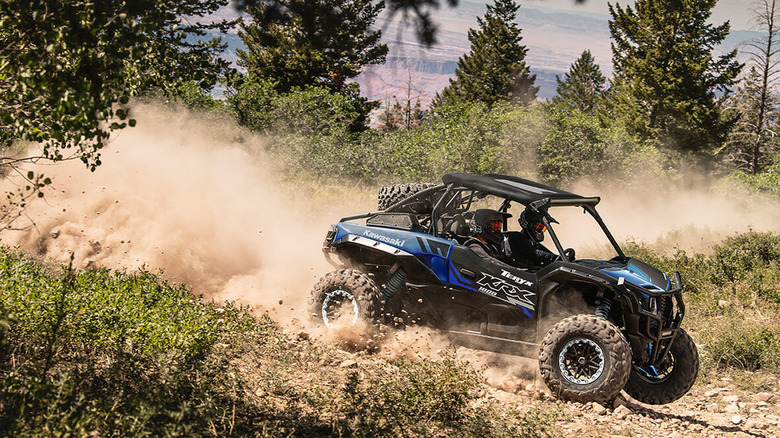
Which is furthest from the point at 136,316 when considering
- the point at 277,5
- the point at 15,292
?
the point at 277,5

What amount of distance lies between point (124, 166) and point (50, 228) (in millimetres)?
2276

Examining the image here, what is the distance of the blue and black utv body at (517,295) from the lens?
22.0ft

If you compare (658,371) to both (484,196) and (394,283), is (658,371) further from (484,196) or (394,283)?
(394,283)

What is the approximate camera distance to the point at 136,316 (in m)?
6.46

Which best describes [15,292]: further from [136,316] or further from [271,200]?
[271,200]

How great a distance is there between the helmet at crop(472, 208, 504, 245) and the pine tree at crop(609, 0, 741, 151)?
2.53 metres

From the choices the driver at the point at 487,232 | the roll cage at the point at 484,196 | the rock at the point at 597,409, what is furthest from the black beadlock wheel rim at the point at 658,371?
the driver at the point at 487,232

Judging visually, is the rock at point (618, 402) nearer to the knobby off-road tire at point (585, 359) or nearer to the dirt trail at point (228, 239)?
the dirt trail at point (228, 239)

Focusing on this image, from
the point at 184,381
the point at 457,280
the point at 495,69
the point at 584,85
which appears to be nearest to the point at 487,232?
the point at 457,280

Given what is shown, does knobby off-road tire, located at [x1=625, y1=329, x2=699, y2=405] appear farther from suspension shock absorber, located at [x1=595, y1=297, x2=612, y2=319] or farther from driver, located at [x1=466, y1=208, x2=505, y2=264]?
driver, located at [x1=466, y1=208, x2=505, y2=264]

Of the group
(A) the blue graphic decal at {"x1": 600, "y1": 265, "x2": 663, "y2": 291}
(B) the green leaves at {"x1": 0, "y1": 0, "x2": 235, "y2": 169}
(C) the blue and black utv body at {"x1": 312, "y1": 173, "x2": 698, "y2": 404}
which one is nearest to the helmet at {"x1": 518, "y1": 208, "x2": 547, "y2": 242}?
(C) the blue and black utv body at {"x1": 312, "y1": 173, "x2": 698, "y2": 404}

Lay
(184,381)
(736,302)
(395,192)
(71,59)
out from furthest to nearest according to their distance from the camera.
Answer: (736,302)
(395,192)
(184,381)
(71,59)

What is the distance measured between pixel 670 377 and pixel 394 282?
3176 mm

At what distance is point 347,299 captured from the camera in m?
8.00
